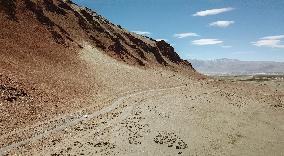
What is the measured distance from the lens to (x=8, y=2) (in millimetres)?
72000

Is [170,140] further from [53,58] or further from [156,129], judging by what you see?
[53,58]

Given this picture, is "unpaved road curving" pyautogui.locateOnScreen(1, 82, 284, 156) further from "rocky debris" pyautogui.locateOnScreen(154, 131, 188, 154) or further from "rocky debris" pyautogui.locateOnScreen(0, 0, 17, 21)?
"rocky debris" pyautogui.locateOnScreen(0, 0, 17, 21)

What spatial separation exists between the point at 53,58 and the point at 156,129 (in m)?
33.4

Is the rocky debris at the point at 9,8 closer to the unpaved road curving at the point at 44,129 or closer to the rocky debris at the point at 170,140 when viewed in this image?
the unpaved road curving at the point at 44,129

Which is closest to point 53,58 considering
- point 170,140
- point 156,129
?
point 156,129

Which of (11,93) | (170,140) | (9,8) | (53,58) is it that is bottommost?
(170,140)

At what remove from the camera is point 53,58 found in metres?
62.7

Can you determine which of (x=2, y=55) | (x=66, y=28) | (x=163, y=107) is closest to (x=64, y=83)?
(x=2, y=55)

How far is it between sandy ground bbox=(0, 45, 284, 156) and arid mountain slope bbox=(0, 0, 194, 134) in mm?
3039

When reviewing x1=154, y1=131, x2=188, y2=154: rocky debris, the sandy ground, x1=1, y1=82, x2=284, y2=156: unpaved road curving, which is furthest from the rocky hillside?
x1=154, y1=131, x2=188, y2=154: rocky debris

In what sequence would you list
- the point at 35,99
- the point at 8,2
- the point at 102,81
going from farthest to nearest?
the point at 8,2 < the point at 102,81 < the point at 35,99

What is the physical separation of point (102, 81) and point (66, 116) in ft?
81.1

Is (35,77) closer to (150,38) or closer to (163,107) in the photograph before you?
(163,107)

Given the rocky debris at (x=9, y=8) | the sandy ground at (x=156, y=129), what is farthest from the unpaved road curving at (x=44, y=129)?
the rocky debris at (x=9, y=8)
